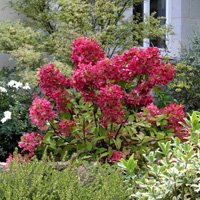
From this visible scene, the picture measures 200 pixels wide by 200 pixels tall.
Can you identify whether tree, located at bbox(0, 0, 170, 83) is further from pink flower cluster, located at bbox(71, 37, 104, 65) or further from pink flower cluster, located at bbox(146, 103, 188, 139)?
pink flower cluster, located at bbox(146, 103, 188, 139)

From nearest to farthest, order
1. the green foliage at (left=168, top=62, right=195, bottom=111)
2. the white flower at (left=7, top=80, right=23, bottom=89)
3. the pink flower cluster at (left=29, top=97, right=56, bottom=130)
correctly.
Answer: the pink flower cluster at (left=29, top=97, right=56, bottom=130)
the white flower at (left=7, top=80, right=23, bottom=89)
the green foliage at (left=168, top=62, right=195, bottom=111)

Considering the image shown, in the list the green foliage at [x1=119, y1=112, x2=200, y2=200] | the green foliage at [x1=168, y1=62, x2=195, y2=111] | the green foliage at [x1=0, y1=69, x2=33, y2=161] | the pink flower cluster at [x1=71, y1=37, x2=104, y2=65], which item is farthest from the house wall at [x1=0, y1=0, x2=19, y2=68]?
the green foliage at [x1=119, y1=112, x2=200, y2=200]

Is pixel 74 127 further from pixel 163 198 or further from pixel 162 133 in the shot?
pixel 163 198

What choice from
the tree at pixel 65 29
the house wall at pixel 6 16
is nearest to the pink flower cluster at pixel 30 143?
the tree at pixel 65 29

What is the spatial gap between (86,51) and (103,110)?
2.16ft

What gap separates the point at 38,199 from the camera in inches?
114

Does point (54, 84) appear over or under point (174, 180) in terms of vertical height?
over

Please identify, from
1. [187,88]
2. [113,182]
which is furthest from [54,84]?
[187,88]

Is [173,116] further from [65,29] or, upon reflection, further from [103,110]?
[65,29]

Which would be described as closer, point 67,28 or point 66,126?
point 66,126

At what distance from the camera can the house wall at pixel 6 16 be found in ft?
28.3

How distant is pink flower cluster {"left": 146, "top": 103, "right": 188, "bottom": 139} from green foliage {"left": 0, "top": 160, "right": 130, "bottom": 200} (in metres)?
1.13

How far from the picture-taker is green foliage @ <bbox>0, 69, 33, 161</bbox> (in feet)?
21.3

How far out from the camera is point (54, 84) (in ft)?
15.0
